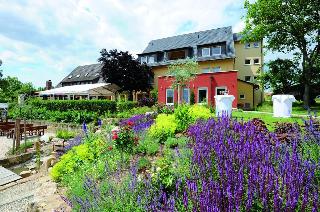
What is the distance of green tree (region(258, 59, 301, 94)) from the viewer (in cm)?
2612

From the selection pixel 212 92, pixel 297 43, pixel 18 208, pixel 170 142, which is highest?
pixel 297 43

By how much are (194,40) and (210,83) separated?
13.2 meters

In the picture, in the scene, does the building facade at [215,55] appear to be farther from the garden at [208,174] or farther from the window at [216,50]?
the garden at [208,174]

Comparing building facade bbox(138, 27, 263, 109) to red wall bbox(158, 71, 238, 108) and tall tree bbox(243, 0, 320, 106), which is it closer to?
red wall bbox(158, 71, 238, 108)

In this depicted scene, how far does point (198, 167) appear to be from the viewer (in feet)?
11.6

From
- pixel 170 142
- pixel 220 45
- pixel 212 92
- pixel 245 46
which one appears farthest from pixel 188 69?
pixel 170 142

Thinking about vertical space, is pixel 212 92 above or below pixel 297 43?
below

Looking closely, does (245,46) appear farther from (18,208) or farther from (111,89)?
(18,208)

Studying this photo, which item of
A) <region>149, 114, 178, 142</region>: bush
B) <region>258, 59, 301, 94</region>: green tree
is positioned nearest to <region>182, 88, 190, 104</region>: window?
<region>258, 59, 301, 94</region>: green tree

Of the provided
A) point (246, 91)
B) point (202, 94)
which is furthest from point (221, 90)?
point (246, 91)

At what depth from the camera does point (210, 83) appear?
26.4 meters

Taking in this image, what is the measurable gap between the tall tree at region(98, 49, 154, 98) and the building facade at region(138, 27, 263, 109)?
7.58ft

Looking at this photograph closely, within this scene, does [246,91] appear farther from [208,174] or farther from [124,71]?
[208,174]

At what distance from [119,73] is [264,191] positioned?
34823mm
